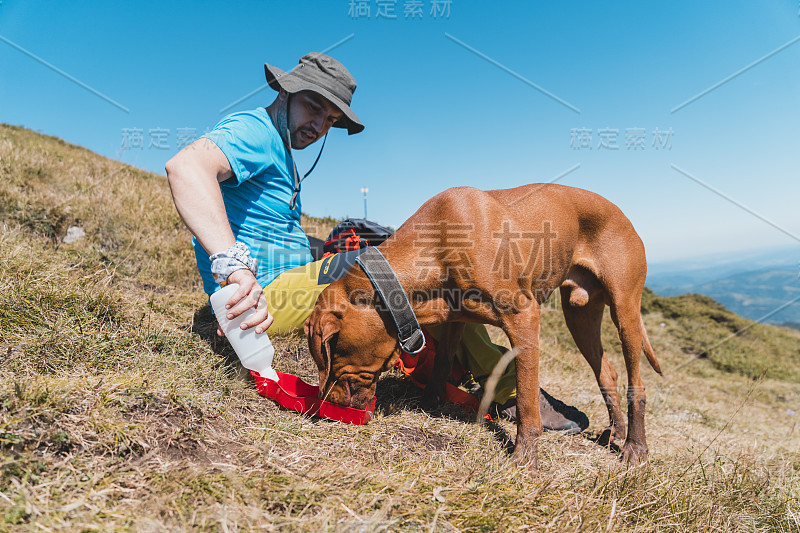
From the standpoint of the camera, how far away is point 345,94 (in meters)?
3.26

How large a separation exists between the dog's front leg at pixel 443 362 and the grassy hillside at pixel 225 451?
5.1 inches

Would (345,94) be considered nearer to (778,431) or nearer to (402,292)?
(402,292)

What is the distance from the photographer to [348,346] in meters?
2.60

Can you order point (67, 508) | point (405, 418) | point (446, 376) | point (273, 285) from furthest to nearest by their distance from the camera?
point (446, 376) → point (273, 285) → point (405, 418) → point (67, 508)

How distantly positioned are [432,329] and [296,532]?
215 cm

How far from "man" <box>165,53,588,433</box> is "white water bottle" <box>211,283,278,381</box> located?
276 millimetres

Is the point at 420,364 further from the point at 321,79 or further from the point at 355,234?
the point at 321,79

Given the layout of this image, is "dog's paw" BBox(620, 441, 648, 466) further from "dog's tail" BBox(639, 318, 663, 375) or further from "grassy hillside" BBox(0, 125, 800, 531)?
"dog's tail" BBox(639, 318, 663, 375)

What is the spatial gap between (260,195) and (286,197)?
0.73 feet

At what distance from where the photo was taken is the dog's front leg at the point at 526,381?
258 cm

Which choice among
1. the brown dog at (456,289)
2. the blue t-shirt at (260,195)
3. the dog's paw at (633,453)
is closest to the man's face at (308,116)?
the blue t-shirt at (260,195)

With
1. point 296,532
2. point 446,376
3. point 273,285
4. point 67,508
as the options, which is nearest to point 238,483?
point 296,532

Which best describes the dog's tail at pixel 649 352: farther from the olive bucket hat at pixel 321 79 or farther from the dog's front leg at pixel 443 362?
the olive bucket hat at pixel 321 79

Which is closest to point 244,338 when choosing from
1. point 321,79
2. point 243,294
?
point 243,294
